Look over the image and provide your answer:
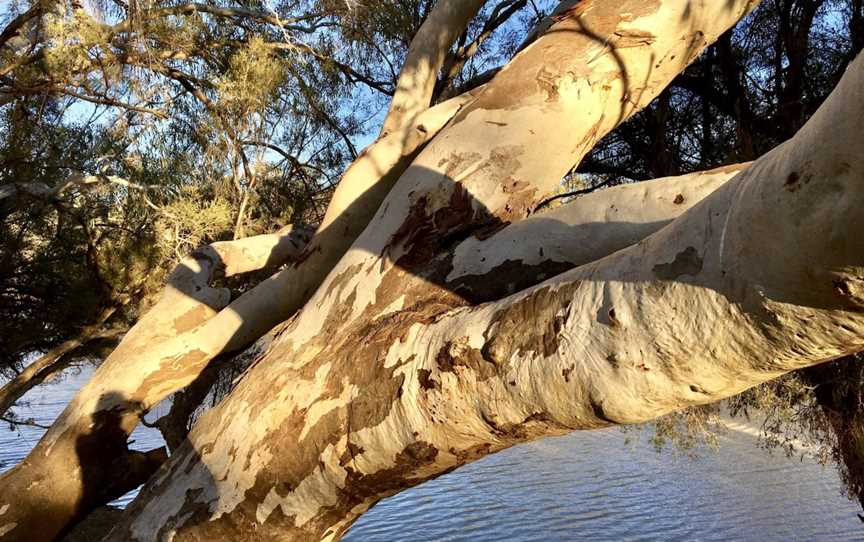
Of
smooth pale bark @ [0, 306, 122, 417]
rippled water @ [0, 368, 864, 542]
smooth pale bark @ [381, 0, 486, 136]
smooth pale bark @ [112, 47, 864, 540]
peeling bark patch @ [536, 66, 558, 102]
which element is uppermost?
smooth pale bark @ [381, 0, 486, 136]

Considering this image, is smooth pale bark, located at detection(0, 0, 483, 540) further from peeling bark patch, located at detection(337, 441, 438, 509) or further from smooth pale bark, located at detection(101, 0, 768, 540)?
peeling bark patch, located at detection(337, 441, 438, 509)

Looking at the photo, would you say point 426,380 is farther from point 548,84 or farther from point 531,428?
point 548,84

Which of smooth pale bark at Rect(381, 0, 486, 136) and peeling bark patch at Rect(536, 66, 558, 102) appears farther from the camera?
smooth pale bark at Rect(381, 0, 486, 136)

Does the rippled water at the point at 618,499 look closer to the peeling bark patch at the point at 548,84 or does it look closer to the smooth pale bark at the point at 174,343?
the smooth pale bark at the point at 174,343

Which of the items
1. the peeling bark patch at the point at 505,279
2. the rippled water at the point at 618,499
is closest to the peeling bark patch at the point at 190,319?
the peeling bark patch at the point at 505,279

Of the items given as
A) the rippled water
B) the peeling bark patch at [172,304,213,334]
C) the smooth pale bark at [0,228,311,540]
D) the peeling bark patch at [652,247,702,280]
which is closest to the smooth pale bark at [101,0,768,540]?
the peeling bark patch at [652,247,702,280]

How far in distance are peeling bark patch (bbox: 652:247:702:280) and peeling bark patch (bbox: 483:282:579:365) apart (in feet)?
0.62

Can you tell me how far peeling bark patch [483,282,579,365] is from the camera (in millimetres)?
1188

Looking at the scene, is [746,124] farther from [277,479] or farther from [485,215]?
[277,479]

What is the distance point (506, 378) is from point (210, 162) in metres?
4.26

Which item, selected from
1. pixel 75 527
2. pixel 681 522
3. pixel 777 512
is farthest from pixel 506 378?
pixel 777 512

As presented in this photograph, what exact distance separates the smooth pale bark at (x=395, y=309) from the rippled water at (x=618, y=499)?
17.0 feet

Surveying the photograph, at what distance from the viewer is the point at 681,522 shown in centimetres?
711

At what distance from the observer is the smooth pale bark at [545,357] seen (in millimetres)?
806
